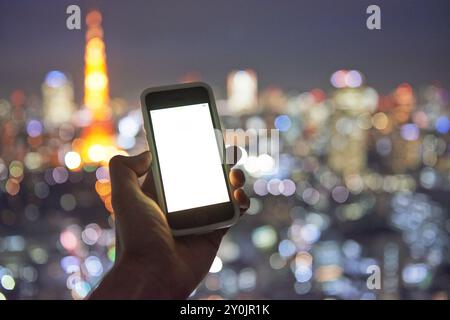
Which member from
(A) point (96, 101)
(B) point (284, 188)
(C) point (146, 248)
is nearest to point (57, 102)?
(A) point (96, 101)

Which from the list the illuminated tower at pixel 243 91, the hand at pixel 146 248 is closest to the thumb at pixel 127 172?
the hand at pixel 146 248

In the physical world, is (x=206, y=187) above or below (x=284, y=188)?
above

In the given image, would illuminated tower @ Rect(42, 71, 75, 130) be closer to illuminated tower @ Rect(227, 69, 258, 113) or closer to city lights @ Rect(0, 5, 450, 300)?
city lights @ Rect(0, 5, 450, 300)

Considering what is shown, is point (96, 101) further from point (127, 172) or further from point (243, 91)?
point (127, 172)

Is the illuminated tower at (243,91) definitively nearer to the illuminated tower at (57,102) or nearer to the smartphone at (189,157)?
the illuminated tower at (57,102)

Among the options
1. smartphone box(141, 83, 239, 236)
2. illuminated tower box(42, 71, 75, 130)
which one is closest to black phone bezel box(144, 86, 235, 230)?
smartphone box(141, 83, 239, 236)
